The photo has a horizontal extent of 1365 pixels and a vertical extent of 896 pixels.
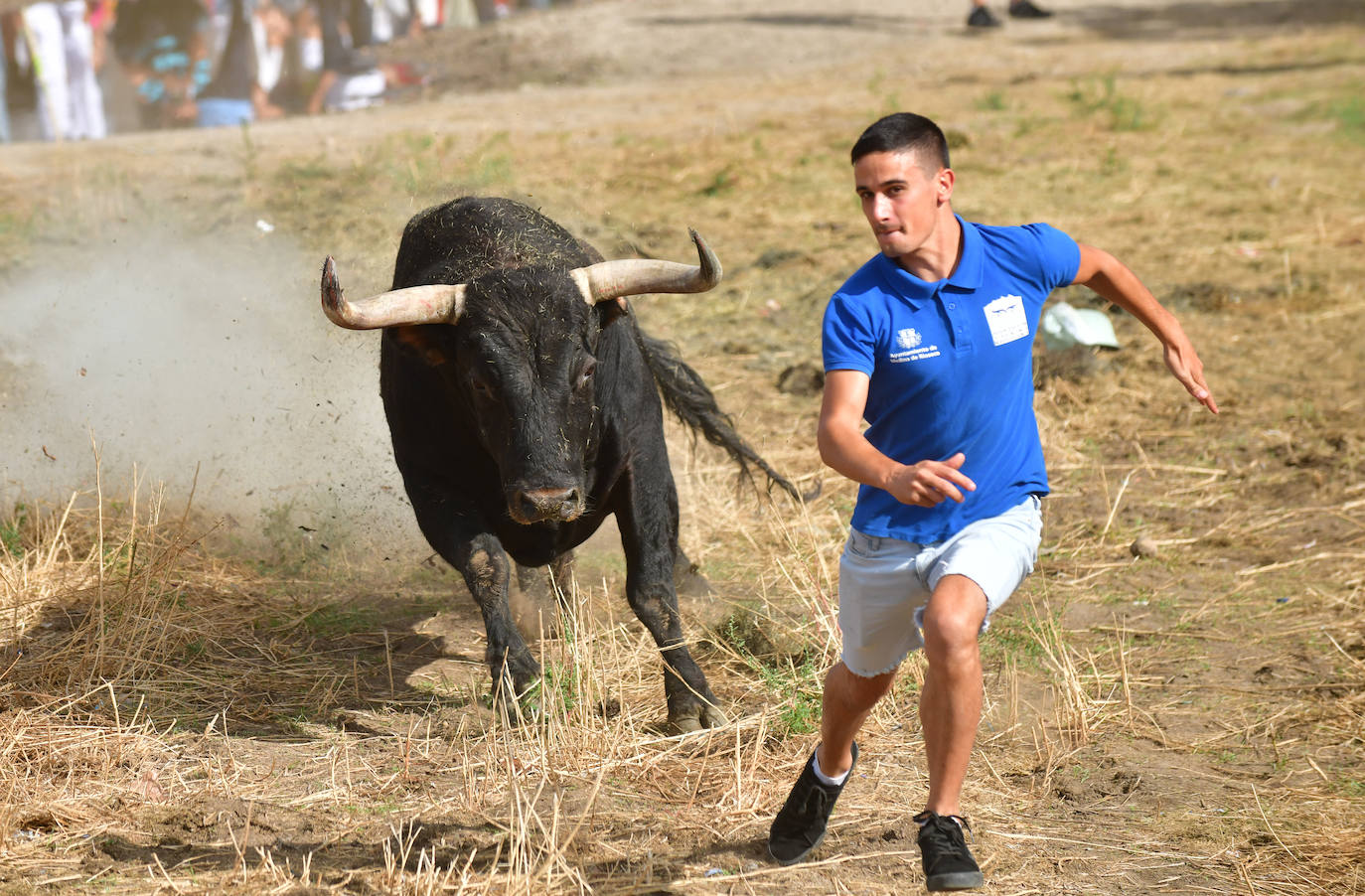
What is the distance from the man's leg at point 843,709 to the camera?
136 inches

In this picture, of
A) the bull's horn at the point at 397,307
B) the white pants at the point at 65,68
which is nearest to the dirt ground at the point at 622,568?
the bull's horn at the point at 397,307

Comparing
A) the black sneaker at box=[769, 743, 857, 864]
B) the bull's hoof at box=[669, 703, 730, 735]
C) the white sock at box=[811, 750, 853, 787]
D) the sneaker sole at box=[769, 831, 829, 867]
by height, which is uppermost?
the white sock at box=[811, 750, 853, 787]

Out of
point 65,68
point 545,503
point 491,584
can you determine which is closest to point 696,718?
point 491,584

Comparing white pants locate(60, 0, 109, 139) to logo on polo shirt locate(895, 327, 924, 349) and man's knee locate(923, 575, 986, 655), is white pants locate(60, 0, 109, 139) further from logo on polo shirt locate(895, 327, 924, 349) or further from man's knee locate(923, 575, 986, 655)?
man's knee locate(923, 575, 986, 655)

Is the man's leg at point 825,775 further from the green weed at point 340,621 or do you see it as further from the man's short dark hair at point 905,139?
the green weed at point 340,621

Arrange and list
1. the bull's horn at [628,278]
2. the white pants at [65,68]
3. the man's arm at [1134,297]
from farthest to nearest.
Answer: the white pants at [65,68] < the bull's horn at [628,278] < the man's arm at [1134,297]

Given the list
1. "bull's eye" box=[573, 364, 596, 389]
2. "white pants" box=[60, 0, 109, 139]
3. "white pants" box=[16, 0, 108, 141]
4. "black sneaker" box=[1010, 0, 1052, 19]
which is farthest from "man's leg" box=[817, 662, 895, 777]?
"black sneaker" box=[1010, 0, 1052, 19]

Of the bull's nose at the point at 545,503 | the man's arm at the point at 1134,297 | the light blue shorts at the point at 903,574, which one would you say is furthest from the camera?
the bull's nose at the point at 545,503

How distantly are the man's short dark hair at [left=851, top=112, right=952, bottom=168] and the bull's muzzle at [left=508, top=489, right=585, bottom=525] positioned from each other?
1475 millimetres

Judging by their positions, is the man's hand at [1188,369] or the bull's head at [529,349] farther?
the bull's head at [529,349]

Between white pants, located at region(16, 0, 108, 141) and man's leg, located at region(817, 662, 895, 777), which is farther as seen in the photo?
white pants, located at region(16, 0, 108, 141)

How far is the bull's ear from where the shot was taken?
4.65 m

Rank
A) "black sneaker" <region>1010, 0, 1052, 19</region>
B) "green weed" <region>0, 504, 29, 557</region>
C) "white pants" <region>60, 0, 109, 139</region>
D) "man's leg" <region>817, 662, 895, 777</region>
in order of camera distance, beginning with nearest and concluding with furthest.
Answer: "man's leg" <region>817, 662, 895, 777</region>, "green weed" <region>0, 504, 29, 557</region>, "white pants" <region>60, 0, 109, 139</region>, "black sneaker" <region>1010, 0, 1052, 19</region>

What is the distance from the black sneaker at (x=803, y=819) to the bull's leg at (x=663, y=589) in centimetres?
94
